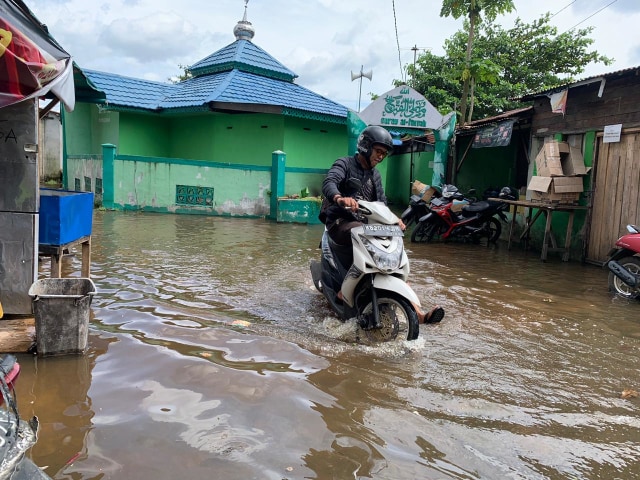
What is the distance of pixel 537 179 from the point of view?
9.62 metres

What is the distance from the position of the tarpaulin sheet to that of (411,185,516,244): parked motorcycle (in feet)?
26.7

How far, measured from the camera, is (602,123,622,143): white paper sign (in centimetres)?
854

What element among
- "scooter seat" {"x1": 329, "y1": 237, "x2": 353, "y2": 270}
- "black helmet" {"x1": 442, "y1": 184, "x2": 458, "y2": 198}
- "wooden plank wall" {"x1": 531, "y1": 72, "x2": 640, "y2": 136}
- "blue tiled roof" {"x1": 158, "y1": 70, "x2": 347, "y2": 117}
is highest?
"blue tiled roof" {"x1": 158, "y1": 70, "x2": 347, "y2": 117}

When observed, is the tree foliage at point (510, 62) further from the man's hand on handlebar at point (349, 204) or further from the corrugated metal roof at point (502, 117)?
the man's hand on handlebar at point (349, 204)

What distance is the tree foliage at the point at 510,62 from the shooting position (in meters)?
22.5

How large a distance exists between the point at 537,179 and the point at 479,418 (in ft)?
24.9

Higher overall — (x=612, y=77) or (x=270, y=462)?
(x=612, y=77)

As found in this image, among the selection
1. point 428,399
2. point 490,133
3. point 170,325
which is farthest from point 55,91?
point 490,133

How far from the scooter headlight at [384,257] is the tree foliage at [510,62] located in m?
18.9

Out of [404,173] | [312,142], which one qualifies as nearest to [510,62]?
[404,173]

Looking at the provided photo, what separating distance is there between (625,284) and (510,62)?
19500mm

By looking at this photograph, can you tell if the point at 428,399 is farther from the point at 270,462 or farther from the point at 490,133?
the point at 490,133

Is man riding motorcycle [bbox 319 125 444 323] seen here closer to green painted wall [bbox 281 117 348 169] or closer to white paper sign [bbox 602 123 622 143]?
white paper sign [bbox 602 123 622 143]

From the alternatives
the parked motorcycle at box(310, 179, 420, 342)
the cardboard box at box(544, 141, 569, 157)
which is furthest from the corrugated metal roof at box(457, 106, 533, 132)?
the parked motorcycle at box(310, 179, 420, 342)
